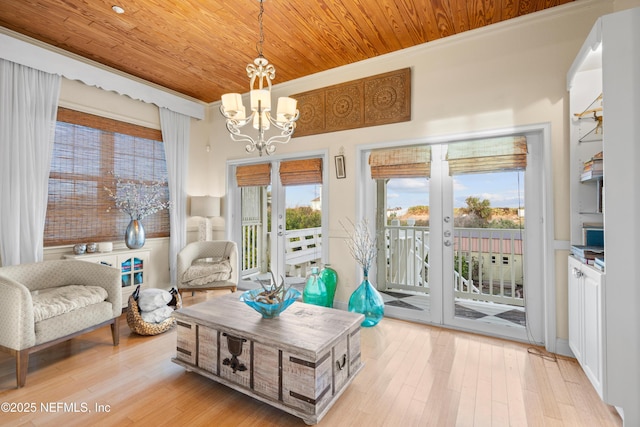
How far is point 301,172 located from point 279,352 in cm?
258

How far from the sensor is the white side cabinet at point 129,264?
132 inches

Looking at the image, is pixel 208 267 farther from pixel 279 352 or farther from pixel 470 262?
pixel 470 262

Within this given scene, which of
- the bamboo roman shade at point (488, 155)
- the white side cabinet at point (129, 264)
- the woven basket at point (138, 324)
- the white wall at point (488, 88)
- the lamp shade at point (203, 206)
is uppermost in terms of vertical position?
the white wall at point (488, 88)

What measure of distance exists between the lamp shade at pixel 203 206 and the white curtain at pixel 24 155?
1628mm

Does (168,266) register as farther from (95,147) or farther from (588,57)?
(588,57)

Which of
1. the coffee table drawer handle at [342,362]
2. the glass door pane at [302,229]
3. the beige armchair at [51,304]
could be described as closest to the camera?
the coffee table drawer handle at [342,362]

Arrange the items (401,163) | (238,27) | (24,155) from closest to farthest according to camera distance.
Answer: (238,27)
(24,155)
(401,163)

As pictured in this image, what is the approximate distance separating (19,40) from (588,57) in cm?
485

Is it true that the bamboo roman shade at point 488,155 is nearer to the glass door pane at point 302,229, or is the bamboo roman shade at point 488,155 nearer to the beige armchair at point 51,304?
the glass door pane at point 302,229

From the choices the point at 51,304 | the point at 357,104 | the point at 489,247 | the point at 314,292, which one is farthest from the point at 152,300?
the point at 489,247

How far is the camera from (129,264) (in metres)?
3.58

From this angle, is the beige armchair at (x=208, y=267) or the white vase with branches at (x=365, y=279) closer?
the white vase with branches at (x=365, y=279)

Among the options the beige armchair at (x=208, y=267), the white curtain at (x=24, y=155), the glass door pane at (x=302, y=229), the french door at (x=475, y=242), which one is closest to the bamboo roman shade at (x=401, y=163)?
the french door at (x=475, y=242)

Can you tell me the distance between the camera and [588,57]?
205 centimetres
